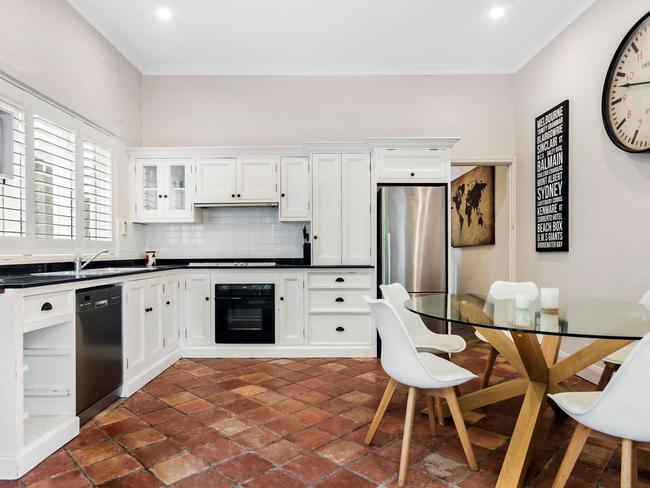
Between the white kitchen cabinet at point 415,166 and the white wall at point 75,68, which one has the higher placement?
the white wall at point 75,68

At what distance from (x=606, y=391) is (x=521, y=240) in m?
3.13

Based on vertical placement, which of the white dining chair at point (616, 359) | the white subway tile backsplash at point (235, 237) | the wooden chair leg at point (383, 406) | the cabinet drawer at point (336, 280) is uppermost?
the white subway tile backsplash at point (235, 237)

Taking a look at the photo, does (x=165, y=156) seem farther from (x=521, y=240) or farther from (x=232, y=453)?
(x=521, y=240)

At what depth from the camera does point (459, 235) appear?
623cm

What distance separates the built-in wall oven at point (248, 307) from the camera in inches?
151

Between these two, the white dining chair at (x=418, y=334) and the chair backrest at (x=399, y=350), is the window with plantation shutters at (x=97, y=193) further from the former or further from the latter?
the chair backrest at (x=399, y=350)

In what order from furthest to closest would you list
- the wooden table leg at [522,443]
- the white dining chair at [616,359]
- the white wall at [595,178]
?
the white wall at [595,178] → the white dining chair at [616,359] → the wooden table leg at [522,443]

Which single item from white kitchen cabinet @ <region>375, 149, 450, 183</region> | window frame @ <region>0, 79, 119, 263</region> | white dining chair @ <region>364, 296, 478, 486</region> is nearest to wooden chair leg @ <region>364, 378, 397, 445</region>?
white dining chair @ <region>364, 296, 478, 486</region>

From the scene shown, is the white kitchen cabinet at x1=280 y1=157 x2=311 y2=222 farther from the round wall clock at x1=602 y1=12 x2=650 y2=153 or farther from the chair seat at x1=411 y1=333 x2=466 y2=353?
the round wall clock at x1=602 y1=12 x2=650 y2=153

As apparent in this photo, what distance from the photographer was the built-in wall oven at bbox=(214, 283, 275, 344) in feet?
12.6

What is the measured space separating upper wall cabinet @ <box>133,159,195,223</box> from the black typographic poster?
11.5ft

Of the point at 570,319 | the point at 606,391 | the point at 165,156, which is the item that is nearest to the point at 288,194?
the point at 165,156

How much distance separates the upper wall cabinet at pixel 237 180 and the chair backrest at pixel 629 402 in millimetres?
3274

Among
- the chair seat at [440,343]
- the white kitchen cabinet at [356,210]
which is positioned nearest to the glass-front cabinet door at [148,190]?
the white kitchen cabinet at [356,210]
